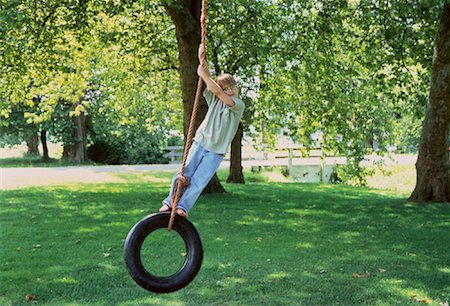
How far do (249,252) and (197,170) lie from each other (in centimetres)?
333

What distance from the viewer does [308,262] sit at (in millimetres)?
6945

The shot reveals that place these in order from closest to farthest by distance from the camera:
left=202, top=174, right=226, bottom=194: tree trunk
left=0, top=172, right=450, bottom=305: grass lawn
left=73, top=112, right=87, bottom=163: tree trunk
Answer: left=0, top=172, right=450, bottom=305: grass lawn → left=202, top=174, right=226, bottom=194: tree trunk → left=73, top=112, right=87, bottom=163: tree trunk

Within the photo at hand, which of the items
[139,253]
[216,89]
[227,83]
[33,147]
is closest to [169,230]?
[139,253]

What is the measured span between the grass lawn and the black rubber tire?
156 centimetres

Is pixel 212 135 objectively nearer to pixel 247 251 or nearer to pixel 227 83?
pixel 227 83

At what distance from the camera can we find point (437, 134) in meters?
10.8

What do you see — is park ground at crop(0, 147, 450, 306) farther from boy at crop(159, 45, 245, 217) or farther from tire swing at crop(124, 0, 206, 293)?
boy at crop(159, 45, 245, 217)

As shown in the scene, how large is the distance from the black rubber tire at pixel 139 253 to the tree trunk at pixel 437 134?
793 centimetres

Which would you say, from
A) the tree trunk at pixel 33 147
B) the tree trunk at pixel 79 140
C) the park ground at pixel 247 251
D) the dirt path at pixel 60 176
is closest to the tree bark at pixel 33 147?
the tree trunk at pixel 33 147

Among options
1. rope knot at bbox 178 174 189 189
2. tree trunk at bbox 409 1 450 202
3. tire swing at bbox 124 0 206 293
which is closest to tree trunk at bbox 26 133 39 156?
tree trunk at bbox 409 1 450 202

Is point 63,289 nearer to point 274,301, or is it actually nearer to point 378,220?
point 274,301

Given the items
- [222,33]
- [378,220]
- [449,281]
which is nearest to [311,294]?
[449,281]

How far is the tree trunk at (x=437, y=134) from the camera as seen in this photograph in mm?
10602

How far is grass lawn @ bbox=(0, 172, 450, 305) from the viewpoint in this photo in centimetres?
582
